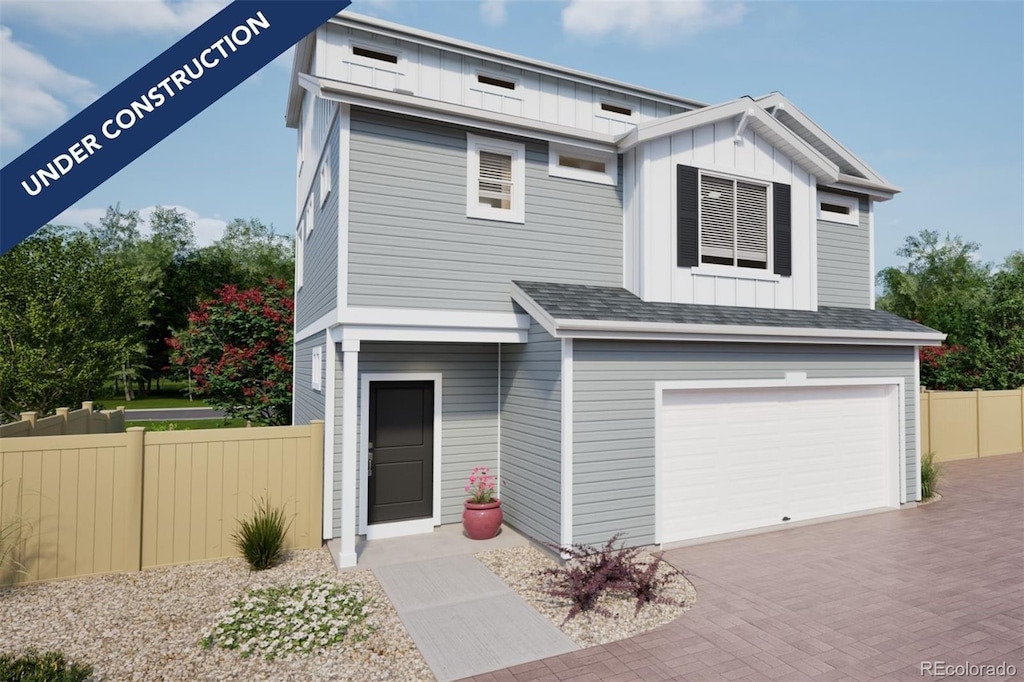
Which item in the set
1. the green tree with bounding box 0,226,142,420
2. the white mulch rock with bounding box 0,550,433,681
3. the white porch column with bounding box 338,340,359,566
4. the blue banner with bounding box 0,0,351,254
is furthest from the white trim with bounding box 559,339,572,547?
the green tree with bounding box 0,226,142,420

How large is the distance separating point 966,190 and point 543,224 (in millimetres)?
33069

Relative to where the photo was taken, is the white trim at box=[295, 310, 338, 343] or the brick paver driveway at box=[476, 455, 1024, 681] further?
the white trim at box=[295, 310, 338, 343]

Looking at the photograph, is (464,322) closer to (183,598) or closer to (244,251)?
(183,598)

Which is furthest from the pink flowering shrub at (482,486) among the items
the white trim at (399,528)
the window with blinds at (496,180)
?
the window with blinds at (496,180)

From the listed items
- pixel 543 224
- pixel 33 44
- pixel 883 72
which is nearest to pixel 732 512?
pixel 543 224

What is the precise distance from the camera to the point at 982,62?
12500 mm

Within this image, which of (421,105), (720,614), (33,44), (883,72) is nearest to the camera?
(720,614)

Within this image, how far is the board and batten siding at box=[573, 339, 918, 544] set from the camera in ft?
24.0

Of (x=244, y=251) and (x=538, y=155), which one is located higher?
(x=244, y=251)

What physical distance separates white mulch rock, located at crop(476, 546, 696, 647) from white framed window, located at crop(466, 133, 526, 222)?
500cm

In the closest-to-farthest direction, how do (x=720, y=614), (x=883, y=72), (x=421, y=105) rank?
(x=720, y=614), (x=421, y=105), (x=883, y=72)

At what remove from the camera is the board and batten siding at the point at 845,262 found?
11.0 metres

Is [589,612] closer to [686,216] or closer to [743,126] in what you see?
[686,216]

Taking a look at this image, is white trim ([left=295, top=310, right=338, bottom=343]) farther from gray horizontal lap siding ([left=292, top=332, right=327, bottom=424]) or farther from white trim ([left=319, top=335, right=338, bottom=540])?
white trim ([left=319, top=335, right=338, bottom=540])
